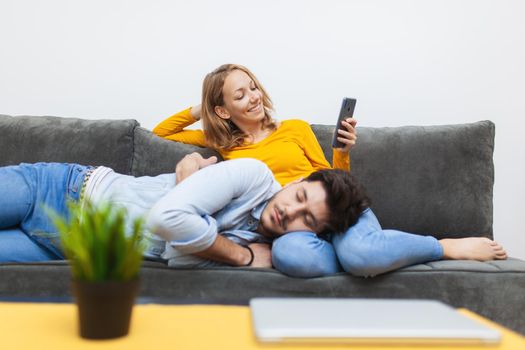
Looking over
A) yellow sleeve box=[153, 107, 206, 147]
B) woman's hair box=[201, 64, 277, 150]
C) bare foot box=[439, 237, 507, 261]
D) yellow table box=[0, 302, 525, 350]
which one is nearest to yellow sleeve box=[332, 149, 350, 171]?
woman's hair box=[201, 64, 277, 150]

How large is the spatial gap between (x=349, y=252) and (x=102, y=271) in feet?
2.99

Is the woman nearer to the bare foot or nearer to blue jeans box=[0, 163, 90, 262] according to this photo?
the bare foot

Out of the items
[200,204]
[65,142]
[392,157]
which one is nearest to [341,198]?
[200,204]

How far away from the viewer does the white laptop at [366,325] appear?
712 mm

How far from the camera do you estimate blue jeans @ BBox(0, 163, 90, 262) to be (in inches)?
63.4

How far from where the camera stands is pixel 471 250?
5.73ft

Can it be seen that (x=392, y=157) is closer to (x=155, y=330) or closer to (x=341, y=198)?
(x=341, y=198)

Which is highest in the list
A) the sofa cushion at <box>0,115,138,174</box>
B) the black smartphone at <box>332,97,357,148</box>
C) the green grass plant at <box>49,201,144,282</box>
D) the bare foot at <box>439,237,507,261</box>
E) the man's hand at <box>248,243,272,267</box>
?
the black smartphone at <box>332,97,357,148</box>

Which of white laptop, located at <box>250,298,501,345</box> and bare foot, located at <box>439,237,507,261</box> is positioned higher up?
white laptop, located at <box>250,298,501,345</box>

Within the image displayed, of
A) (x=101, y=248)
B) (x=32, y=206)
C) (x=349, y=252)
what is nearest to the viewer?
(x=101, y=248)

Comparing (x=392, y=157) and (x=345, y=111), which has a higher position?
(x=345, y=111)

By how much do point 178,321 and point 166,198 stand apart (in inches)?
23.4

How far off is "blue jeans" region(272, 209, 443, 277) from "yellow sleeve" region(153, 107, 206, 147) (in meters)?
0.79

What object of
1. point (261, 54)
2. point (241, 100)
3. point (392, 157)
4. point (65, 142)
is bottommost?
point (65, 142)
